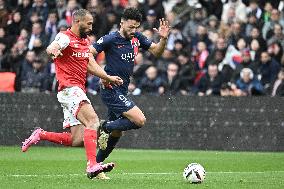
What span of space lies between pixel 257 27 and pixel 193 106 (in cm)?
281

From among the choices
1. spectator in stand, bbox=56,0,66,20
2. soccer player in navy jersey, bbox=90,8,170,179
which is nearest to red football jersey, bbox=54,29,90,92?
soccer player in navy jersey, bbox=90,8,170,179

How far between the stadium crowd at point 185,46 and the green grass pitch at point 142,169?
2.17 metres

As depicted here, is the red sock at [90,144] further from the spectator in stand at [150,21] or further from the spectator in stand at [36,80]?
the spectator in stand at [150,21]

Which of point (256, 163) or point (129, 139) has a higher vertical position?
point (256, 163)

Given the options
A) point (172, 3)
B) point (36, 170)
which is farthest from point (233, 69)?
point (36, 170)

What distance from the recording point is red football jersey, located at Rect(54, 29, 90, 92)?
13500 millimetres

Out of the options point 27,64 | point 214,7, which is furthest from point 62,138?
point 214,7

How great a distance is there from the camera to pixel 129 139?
2220 cm

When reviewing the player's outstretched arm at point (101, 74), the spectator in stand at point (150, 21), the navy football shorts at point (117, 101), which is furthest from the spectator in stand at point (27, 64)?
the player's outstretched arm at point (101, 74)

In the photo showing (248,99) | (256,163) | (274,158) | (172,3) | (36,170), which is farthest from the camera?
(172,3)

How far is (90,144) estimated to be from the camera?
511 inches

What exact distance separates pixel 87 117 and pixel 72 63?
89 cm

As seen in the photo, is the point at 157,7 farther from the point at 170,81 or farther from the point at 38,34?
the point at 38,34

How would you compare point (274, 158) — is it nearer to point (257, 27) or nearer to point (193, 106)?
point (193, 106)
